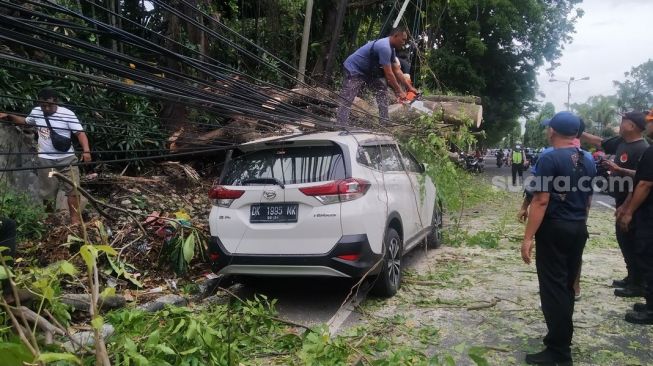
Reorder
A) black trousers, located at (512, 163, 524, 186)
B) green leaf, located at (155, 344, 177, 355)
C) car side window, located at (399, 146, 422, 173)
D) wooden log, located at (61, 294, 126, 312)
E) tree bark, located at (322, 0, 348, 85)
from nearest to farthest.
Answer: green leaf, located at (155, 344, 177, 355), wooden log, located at (61, 294, 126, 312), car side window, located at (399, 146, 422, 173), tree bark, located at (322, 0, 348, 85), black trousers, located at (512, 163, 524, 186)

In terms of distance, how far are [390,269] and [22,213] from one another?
425 cm

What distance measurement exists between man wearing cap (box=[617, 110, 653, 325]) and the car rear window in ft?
8.65

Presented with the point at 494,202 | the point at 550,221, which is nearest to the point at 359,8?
the point at 494,202

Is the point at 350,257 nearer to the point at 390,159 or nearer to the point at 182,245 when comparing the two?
the point at 390,159

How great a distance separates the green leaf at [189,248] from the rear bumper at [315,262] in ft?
3.10

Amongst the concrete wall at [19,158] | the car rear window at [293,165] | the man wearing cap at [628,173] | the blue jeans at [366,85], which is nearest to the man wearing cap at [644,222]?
the man wearing cap at [628,173]

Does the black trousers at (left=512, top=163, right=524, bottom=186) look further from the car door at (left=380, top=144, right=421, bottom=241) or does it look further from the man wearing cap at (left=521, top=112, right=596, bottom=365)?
the man wearing cap at (left=521, top=112, right=596, bottom=365)

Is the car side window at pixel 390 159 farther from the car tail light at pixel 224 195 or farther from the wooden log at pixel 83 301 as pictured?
the wooden log at pixel 83 301

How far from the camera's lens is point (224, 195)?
15.7ft

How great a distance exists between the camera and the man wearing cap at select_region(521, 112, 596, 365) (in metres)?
3.54

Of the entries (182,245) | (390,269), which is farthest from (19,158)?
(390,269)

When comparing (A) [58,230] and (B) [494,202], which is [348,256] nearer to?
(A) [58,230]

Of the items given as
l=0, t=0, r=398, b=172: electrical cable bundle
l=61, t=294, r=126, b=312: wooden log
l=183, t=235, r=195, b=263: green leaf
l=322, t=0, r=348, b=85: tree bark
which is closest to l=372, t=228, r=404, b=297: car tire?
l=0, t=0, r=398, b=172: electrical cable bundle

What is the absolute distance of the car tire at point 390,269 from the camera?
4.92 m
